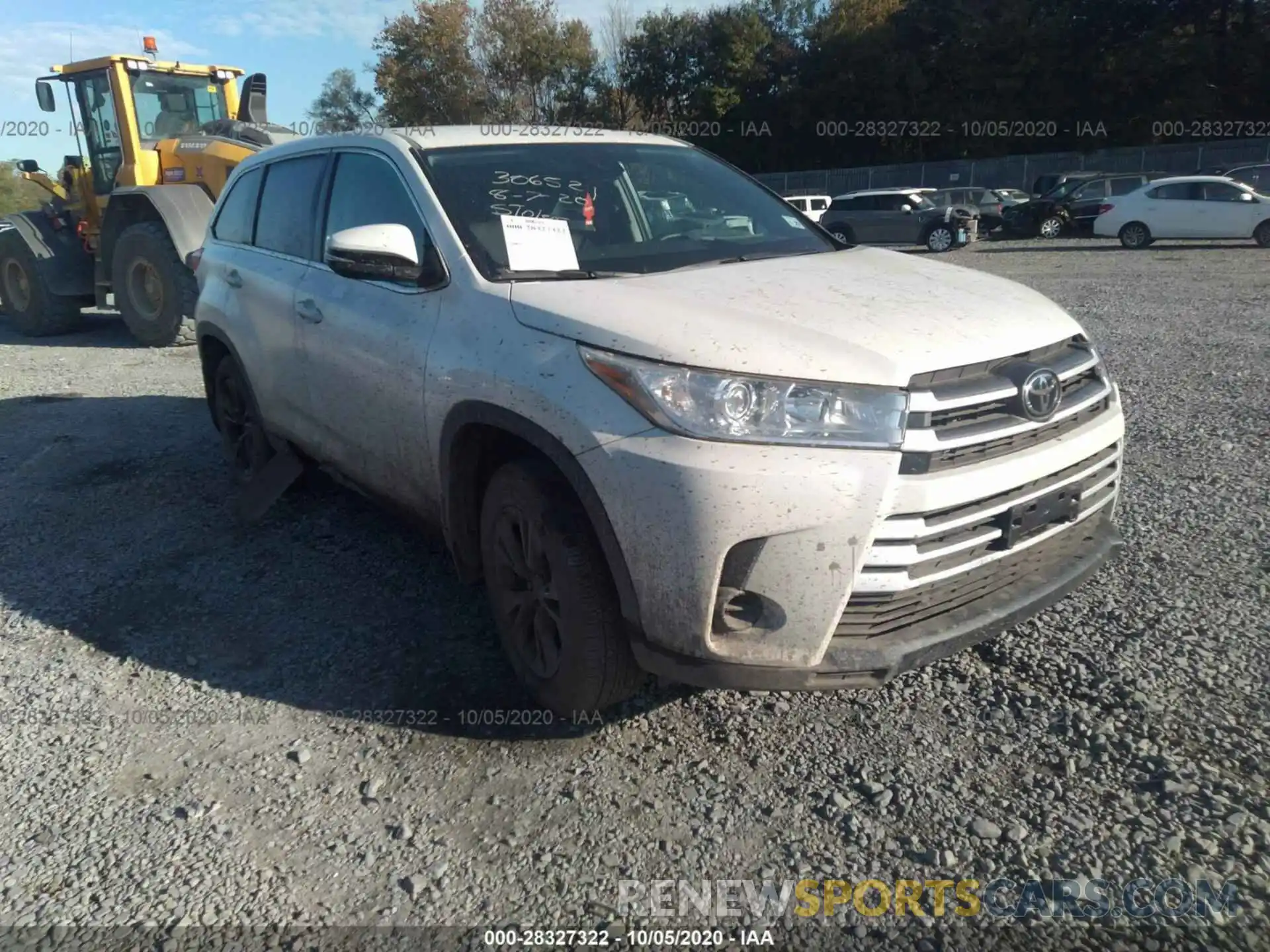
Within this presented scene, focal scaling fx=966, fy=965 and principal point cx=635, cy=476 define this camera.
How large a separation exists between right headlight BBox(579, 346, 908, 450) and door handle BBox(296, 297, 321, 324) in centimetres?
203

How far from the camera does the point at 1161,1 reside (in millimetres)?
36469

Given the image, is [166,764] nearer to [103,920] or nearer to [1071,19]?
[103,920]

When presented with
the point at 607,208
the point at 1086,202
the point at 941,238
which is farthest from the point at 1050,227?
the point at 607,208

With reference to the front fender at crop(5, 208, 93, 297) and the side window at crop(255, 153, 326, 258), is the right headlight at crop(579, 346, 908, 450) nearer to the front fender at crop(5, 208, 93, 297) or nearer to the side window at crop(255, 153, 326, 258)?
the side window at crop(255, 153, 326, 258)

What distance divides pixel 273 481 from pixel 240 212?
1470mm

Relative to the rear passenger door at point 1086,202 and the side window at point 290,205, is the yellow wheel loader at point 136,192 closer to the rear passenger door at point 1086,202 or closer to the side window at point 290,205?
the side window at point 290,205

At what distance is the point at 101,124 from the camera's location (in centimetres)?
1048

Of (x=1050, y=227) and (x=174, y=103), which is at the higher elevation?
(x=174, y=103)

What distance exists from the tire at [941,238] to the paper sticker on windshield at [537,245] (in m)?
21.7

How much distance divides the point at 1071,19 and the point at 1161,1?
3123 millimetres

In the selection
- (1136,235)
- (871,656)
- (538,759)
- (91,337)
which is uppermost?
(1136,235)

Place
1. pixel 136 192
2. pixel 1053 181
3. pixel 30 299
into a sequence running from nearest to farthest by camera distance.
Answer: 1. pixel 136 192
2. pixel 30 299
3. pixel 1053 181

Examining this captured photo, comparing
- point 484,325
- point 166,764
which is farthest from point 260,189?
point 166,764

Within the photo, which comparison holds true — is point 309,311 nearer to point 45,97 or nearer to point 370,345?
point 370,345
